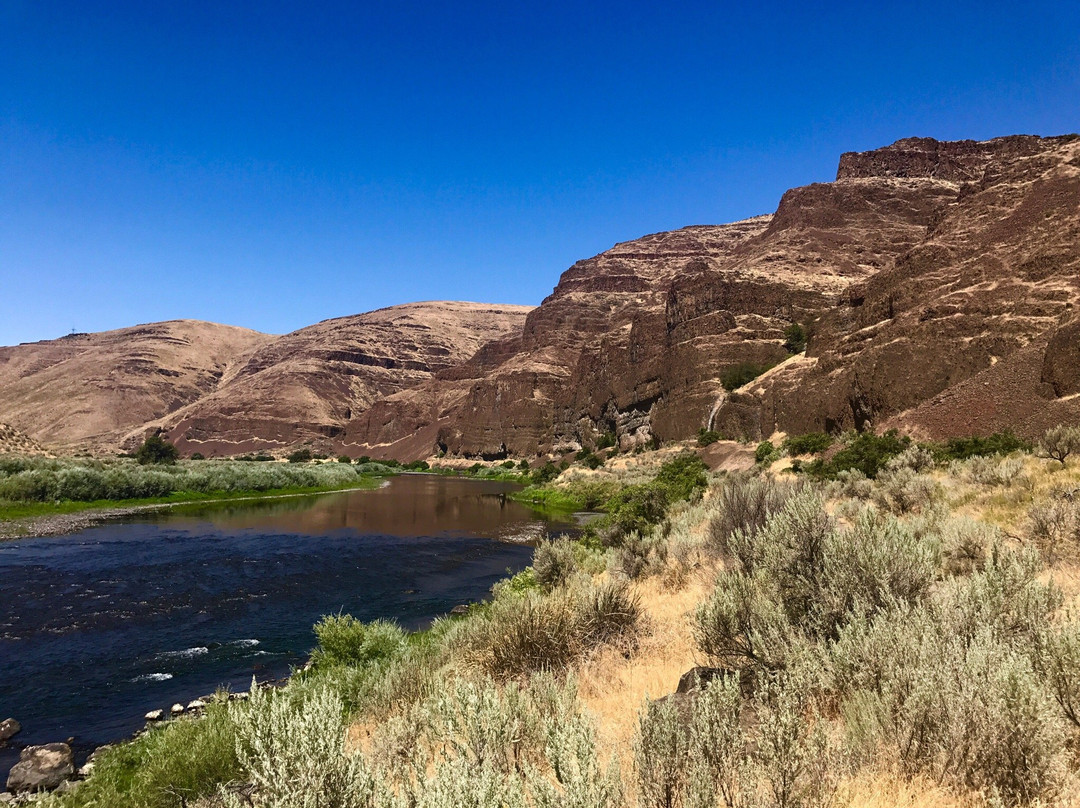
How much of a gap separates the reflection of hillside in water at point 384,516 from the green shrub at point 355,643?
59.0 ft

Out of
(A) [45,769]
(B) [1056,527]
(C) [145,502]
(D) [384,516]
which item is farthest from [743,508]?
(C) [145,502]

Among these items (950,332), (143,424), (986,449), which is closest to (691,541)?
(986,449)

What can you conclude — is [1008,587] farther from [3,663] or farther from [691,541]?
[3,663]

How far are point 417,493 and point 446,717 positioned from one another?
172 ft

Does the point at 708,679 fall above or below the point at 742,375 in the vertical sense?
below

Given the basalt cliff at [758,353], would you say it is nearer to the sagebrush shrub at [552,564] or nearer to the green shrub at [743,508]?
the green shrub at [743,508]

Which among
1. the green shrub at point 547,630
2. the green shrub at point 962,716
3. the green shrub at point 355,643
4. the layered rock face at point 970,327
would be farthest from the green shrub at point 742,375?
the green shrub at point 962,716

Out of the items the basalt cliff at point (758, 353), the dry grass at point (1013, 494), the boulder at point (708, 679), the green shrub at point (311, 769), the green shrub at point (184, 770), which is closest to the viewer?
the green shrub at point (311, 769)

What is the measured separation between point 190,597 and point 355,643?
10.2 meters

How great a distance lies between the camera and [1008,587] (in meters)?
4.16

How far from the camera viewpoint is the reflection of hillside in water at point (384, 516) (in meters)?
30.4

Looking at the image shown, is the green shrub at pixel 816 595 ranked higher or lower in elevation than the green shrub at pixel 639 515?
higher

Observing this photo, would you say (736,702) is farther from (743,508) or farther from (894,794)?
(743,508)

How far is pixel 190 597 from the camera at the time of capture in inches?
631
